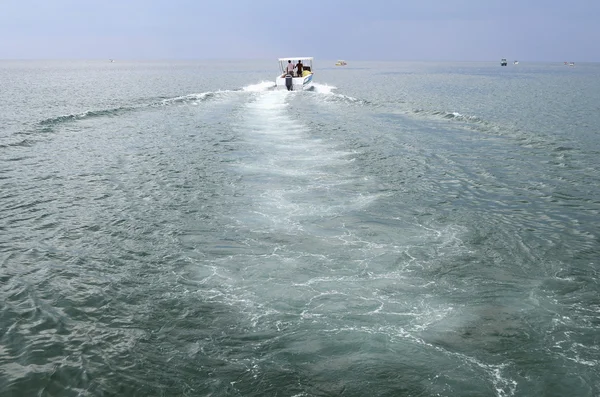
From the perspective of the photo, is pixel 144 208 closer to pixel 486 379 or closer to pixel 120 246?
pixel 120 246

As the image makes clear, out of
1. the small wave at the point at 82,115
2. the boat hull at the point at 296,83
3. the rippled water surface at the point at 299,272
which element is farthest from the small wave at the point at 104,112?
the boat hull at the point at 296,83

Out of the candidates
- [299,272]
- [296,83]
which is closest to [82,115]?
[296,83]

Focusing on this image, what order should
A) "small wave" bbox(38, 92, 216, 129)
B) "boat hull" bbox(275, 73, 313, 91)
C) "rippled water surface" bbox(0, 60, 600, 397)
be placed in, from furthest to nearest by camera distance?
"boat hull" bbox(275, 73, 313, 91), "small wave" bbox(38, 92, 216, 129), "rippled water surface" bbox(0, 60, 600, 397)

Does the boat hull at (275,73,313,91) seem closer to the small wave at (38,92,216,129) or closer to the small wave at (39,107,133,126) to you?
the small wave at (38,92,216,129)

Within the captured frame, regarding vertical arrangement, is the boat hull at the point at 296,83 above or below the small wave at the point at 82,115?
above

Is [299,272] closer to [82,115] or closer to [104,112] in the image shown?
[82,115]

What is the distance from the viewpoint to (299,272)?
14031 millimetres

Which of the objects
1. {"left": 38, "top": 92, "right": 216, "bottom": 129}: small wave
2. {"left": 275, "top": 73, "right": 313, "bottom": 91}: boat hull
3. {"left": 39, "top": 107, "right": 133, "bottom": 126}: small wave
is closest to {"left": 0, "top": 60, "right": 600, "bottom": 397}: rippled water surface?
{"left": 39, "top": 107, "right": 133, "bottom": 126}: small wave

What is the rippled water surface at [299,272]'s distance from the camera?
978cm

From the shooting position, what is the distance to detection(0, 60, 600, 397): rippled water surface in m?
9.78

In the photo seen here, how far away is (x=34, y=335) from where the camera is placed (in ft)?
36.4

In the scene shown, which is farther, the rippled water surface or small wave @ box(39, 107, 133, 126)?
small wave @ box(39, 107, 133, 126)

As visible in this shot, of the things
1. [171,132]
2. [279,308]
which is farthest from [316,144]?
[279,308]

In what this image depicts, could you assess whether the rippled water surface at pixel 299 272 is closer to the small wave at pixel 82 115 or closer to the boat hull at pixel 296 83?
the small wave at pixel 82 115
